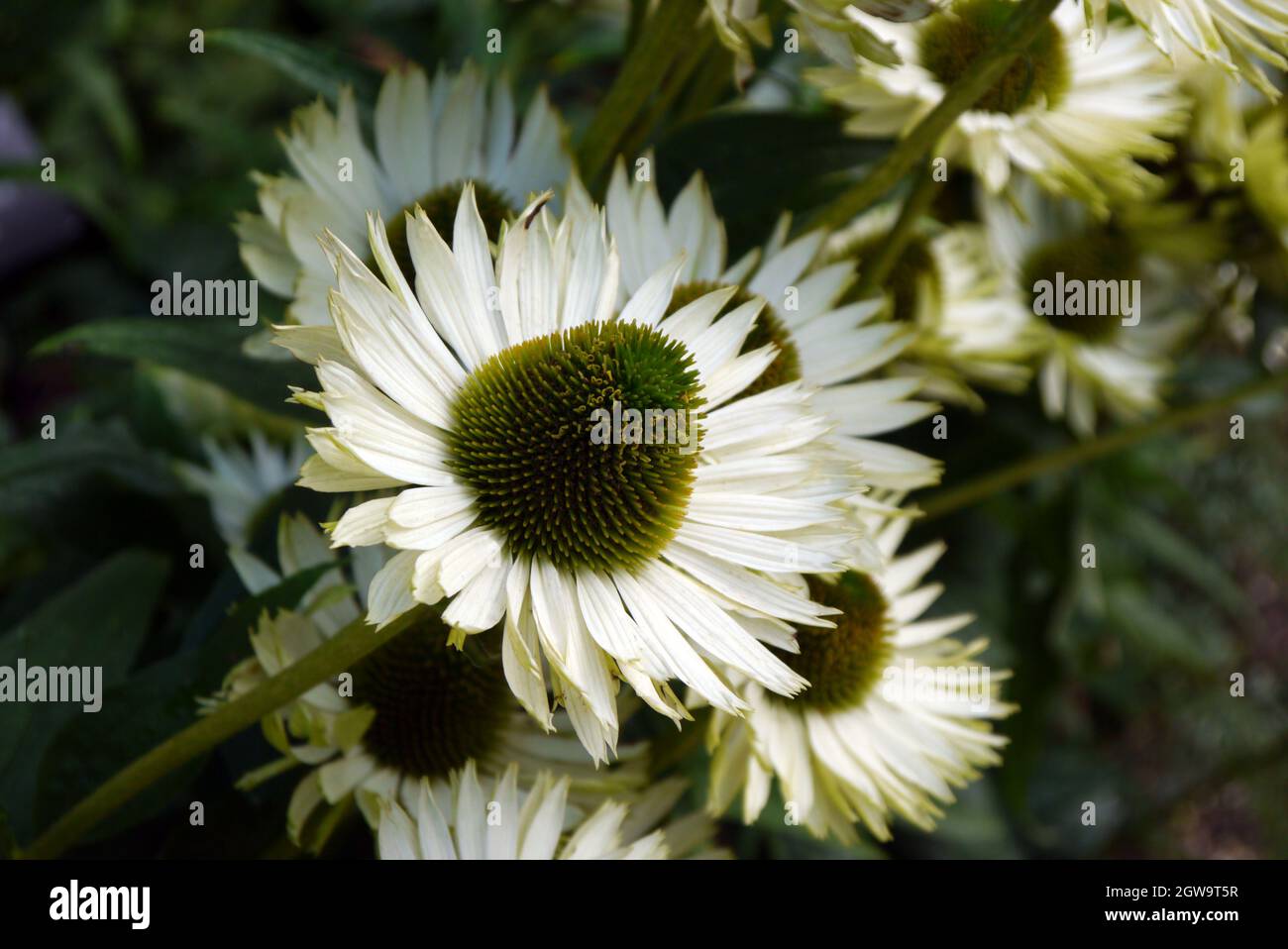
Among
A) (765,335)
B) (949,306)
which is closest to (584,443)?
(765,335)

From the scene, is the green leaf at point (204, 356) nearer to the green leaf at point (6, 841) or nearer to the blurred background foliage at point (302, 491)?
the blurred background foliage at point (302, 491)

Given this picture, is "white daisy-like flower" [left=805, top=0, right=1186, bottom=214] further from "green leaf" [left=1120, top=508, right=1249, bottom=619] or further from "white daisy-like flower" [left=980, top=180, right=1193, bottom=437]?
"green leaf" [left=1120, top=508, right=1249, bottom=619]

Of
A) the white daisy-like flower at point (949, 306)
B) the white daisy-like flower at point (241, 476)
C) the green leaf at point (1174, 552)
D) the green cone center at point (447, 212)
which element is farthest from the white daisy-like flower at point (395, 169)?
the green leaf at point (1174, 552)

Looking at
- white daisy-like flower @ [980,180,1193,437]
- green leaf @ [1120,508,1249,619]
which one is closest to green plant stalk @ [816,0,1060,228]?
white daisy-like flower @ [980,180,1193,437]

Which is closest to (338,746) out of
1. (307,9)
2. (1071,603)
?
(1071,603)

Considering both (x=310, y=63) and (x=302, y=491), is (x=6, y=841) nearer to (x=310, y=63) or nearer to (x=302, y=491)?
(x=302, y=491)
